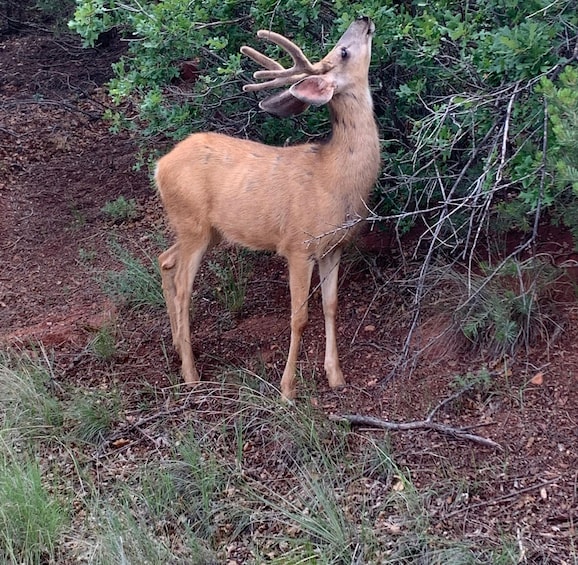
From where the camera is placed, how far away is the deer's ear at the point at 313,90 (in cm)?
489

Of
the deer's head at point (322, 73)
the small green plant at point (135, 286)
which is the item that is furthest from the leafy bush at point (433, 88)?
the small green plant at point (135, 286)

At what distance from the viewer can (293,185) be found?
5387mm

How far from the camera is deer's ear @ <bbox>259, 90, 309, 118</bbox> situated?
518cm

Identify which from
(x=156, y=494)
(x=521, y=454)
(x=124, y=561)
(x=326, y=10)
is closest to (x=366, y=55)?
(x=326, y=10)

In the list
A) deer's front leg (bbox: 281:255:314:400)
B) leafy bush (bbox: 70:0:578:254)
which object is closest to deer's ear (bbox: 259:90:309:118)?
leafy bush (bbox: 70:0:578:254)

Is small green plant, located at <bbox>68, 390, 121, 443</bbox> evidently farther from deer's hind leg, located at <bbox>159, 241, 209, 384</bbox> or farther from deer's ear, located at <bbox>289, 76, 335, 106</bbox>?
deer's ear, located at <bbox>289, 76, 335, 106</bbox>

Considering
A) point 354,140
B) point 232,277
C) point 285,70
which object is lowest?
point 232,277

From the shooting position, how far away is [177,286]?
5949 mm

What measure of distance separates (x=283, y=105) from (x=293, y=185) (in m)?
0.47

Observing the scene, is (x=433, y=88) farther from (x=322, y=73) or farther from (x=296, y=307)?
(x=296, y=307)

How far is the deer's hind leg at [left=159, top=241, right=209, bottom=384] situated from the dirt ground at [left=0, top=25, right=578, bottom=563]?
6.2 inches

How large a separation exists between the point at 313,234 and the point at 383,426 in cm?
117

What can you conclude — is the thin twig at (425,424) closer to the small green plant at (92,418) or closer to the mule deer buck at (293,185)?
the mule deer buck at (293,185)

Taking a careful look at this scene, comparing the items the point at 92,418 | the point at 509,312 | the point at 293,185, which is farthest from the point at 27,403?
the point at 509,312
